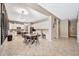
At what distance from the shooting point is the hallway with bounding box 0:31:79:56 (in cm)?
259

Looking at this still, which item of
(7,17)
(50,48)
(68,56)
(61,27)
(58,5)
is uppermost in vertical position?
(58,5)

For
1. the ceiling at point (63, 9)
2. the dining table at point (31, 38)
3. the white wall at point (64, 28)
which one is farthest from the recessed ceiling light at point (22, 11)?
the white wall at point (64, 28)

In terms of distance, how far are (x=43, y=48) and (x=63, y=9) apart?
888mm

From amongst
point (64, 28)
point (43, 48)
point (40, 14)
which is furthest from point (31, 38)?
point (64, 28)

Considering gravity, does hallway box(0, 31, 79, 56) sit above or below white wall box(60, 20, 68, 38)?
below

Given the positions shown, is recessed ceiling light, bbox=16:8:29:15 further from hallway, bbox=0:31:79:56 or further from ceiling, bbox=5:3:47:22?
hallway, bbox=0:31:79:56

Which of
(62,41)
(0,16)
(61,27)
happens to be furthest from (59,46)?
(0,16)

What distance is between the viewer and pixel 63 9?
2.64 metres

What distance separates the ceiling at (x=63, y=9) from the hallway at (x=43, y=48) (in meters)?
0.49

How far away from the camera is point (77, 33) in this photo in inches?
103

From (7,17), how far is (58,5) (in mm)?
1042

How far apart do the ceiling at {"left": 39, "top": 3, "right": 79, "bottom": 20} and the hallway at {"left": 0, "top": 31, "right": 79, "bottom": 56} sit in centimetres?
49

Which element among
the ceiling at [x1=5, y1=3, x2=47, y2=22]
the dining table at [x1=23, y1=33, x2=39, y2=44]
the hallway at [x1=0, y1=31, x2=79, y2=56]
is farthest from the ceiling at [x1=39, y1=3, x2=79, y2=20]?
the dining table at [x1=23, y1=33, x2=39, y2=44]

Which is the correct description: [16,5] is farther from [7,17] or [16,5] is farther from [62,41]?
[62,41]
